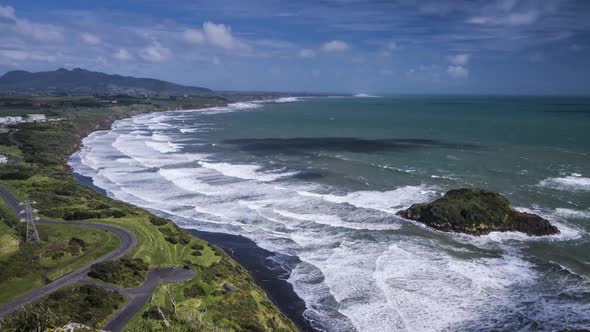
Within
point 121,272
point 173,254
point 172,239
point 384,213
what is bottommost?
point 173,254

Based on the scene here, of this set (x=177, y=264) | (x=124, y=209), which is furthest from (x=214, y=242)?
(x=124, y=209)

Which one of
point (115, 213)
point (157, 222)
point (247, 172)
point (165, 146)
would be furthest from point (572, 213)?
point (165, 146)

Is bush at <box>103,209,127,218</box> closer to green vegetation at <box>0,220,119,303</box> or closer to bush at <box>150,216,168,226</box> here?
bush at <box>150,216,168,226</box>

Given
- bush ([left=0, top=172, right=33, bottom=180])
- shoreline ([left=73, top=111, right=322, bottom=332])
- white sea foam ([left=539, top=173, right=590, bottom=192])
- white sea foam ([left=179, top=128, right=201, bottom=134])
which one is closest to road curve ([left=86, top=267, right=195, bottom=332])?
shoreline ([left=73, top=111, right=322, bottom=332])

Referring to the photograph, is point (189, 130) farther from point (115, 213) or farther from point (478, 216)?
point (478, 216)

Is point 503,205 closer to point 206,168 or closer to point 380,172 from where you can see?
point 380,172

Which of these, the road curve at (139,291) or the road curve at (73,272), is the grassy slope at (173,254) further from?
the road curve at (73,272)
